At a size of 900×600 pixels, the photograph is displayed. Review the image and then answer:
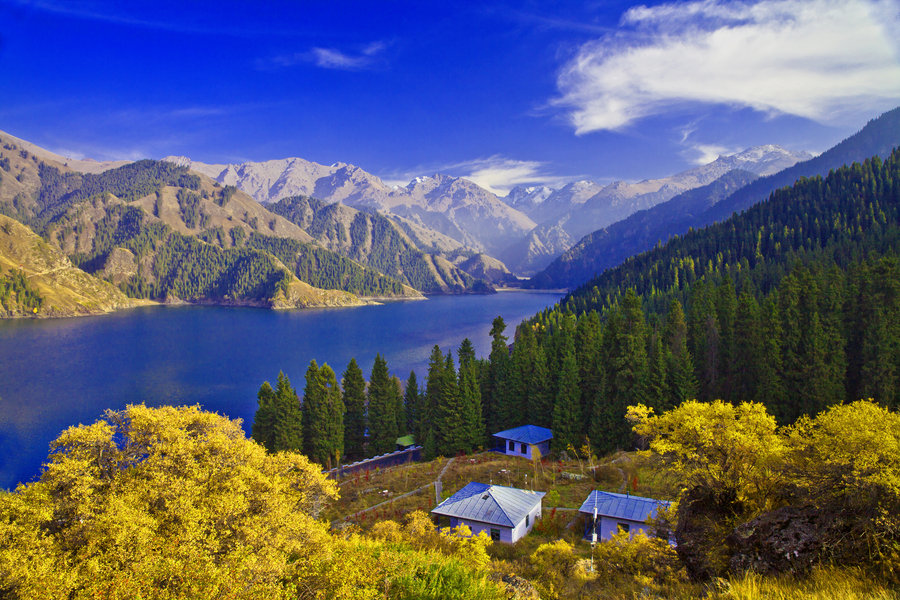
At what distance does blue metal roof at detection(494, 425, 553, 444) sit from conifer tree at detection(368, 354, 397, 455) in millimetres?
18621

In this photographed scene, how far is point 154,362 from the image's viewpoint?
123 metres

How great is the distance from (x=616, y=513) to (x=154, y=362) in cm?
12925

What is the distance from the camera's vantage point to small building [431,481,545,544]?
103 ft

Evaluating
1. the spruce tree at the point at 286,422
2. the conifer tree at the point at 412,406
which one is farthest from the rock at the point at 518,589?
the conifer tree at the point at 412,406

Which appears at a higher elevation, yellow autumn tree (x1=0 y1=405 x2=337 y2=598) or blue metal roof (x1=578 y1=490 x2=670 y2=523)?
yellow autumn tree (x1=0 y1=405 x2=337 y2=598)

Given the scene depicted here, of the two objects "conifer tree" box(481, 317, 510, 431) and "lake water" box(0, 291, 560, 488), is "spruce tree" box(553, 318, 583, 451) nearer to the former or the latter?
"conifer tree" box(481, 317, 510, 431)

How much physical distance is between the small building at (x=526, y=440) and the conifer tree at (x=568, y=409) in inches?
54.3

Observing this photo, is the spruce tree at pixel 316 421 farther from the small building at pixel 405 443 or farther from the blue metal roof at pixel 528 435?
the blue metal roof at pixel 528 435

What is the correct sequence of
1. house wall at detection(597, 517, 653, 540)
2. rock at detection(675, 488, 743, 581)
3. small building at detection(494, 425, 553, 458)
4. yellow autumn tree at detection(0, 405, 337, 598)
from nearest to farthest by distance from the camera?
1. yellow autumn tree at detection(0, 405, 337, 598)
2. rock at detection(675, 488, 743, 581)
3. house wall at detection(597, 517, 653, 540)
4. small building at detection(494, 425, 553, 458)

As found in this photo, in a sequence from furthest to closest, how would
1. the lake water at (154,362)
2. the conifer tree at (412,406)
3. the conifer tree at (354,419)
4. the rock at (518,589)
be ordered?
the lake water at (154,362) → the conifer tree at (412,406) → the conifer tree at (354,419) → the rock at (518,589)

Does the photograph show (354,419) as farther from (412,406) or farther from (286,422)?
(286,422)

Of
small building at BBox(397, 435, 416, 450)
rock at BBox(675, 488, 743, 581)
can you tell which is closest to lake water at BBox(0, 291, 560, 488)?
small building at BBox(397, 435, 416, 450)

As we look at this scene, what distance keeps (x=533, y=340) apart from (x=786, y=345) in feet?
101

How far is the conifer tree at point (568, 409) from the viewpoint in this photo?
56.1 m
